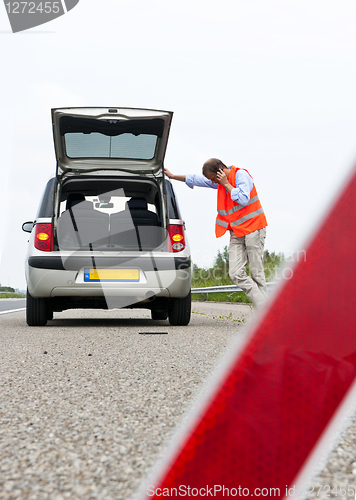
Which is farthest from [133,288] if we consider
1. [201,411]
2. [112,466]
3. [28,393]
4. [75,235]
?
[201,411]

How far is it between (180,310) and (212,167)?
175 centimetres

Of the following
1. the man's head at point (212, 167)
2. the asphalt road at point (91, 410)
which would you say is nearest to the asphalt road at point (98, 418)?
the asphalt road at point (91, 410)

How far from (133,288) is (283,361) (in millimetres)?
4858

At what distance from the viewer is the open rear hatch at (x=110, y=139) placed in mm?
5535

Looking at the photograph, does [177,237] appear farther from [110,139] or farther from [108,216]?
[110,139]

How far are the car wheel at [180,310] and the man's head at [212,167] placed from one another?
58.3 inches

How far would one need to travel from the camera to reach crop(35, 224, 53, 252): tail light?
571 centimetres

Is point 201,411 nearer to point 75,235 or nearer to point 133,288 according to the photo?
point 133,288

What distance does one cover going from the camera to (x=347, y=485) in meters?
1.27

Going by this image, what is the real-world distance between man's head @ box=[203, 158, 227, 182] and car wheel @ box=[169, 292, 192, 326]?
148cm

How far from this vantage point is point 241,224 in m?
5.14

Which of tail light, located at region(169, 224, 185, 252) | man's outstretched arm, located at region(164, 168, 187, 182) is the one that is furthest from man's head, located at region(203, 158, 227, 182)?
tail light, located at region(169, 224, 185, 252)

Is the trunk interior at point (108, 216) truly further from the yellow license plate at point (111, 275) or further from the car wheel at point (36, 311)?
the car wheel at point (36, 311)

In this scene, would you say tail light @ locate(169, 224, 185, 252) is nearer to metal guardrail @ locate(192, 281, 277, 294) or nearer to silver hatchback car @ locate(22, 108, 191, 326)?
silver hatchback car @ locate(22, 108, 191, 326)
